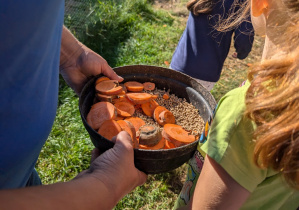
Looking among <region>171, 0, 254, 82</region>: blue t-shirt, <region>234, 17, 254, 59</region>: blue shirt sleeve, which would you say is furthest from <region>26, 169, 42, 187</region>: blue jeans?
<region>234, 17, 254, 59</region>: blue shirt sleeve

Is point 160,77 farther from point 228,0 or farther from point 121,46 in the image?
point 121,46

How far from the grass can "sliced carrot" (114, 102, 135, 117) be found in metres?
0.91

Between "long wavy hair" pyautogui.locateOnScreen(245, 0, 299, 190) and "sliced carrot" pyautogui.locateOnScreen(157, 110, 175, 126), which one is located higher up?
"long wavy hair" pyautogui.locateOnScreen(245, 0, 299, 190)

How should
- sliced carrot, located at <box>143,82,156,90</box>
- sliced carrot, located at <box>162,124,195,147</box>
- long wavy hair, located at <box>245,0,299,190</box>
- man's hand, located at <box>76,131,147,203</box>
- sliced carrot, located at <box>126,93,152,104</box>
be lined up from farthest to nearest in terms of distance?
sliced carrot, located at <box>143,82,156,90</box> → sliced carrot, located at <box>126,93,152,104</box> → sliced carrot, located at <box>162,124,195,147</box> → man's hand, located at <box>76,131,147,203</box> → long wavy hair, located at <box>245,0,299,190</box>

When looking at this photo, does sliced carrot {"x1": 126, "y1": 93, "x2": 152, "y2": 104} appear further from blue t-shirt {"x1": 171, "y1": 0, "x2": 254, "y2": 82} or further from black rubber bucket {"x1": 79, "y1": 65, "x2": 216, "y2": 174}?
blue t-shirt {"x1": 171, "y1": 0, "x2": 254, "y2": 82}

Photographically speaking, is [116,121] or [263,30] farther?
[116,121]

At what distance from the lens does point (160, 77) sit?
7.06 feet

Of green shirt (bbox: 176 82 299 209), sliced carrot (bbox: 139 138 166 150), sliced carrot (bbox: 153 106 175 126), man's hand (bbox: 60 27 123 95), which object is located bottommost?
sliced carrot (bbox: 139 138 166 150)

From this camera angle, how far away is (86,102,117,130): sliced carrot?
1.74 metres

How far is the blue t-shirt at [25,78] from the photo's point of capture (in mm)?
900

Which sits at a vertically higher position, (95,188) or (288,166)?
(288,166)

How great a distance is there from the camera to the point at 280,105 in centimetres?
86

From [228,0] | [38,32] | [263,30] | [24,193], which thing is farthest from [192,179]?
[228,0]

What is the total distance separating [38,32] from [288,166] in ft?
2.92
